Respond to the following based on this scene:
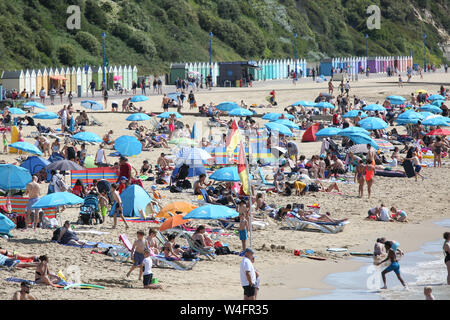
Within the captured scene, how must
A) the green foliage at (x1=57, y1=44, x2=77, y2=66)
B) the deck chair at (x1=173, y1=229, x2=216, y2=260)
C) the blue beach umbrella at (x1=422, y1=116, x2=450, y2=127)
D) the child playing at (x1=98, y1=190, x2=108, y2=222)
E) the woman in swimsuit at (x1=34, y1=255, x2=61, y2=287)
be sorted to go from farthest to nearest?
the green foliage at (x1=57, y1=44, x2=77, y2=66), the blue beach umbrella at (x1=422, y1=116, x2=450, y2=127), the child playing at (x1=98, y1=190, x2=108, y2=222), the deck chair at (x1=173, y1=229, x2=216, y2=260), the woman in swimsuit at (x1=34, y1=255, x2=61, y2=287)

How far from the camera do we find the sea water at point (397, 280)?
1213 cm

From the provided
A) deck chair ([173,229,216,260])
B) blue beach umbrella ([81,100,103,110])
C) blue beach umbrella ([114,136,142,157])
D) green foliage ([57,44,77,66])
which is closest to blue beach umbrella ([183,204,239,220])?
deck chair ([173,229,216,260])

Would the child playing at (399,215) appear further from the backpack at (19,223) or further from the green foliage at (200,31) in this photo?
the green foliage at (200,31)

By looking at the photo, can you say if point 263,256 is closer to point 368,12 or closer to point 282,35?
point 282,35

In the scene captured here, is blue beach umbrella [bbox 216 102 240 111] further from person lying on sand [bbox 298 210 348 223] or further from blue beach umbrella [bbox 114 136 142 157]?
person lying on sand [bbox 298 210 348 223]

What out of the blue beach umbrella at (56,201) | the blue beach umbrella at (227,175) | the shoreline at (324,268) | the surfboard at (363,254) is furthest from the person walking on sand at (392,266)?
the blue beach umbrella at (227,175)

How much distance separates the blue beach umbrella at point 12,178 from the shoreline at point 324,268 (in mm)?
6617

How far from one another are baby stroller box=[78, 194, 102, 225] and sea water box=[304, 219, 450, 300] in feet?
18.2

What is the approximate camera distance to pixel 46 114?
2975 centimetres

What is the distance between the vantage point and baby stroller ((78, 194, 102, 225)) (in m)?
16.5

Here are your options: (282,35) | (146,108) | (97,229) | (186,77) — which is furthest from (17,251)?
(282,35)

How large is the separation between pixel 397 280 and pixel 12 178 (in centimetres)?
875

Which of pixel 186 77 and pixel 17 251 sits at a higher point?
pixel 186 77

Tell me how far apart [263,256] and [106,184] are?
4.92 metres
